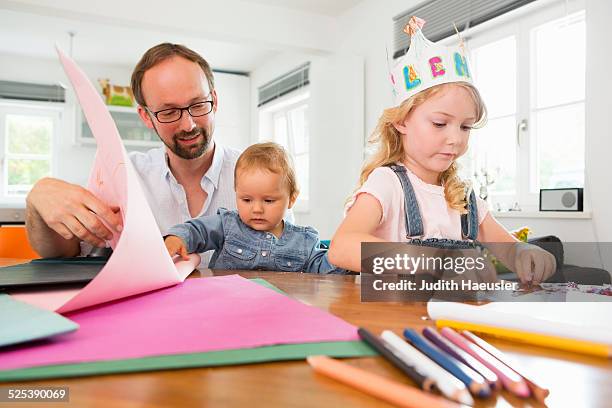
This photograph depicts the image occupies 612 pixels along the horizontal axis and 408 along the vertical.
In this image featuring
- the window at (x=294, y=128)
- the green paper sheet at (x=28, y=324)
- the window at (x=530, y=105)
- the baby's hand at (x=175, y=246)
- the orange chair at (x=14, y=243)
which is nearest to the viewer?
the green paper sheet at (x=28, y=324)

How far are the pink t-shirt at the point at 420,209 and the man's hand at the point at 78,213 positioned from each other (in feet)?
1.63

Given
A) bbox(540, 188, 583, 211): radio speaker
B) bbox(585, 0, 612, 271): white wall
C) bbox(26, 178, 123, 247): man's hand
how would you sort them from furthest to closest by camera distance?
bbox(540, 188, 583, 211): radio speaker < bbox(585, 0, 612, 271): white wall < bbox(26, 178, 123, 247): man's hand

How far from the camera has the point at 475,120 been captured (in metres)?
1.10

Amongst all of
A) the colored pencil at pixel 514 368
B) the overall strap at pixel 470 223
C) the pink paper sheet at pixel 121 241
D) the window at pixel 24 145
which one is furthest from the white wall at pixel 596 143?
the window at pixel 24 145

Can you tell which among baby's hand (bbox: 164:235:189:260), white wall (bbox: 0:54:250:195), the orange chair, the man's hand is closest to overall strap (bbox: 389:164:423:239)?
baby's hand (bbox: 164:235:189:260)

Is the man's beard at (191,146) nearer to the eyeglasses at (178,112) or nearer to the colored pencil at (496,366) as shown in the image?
the eyeglasses at (178,112)

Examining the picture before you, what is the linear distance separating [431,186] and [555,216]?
2202 mm

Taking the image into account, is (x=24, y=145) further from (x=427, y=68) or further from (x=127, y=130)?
(x=427, y=68)

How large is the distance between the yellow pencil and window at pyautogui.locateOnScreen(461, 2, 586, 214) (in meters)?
2.96

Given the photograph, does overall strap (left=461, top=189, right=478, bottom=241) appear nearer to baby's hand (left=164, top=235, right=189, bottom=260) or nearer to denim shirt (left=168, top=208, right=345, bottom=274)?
denim shirt (left=168, top=208, right=345, bottom=274)

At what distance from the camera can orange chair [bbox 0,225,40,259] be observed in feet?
5.12

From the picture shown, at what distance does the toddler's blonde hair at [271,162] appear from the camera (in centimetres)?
127

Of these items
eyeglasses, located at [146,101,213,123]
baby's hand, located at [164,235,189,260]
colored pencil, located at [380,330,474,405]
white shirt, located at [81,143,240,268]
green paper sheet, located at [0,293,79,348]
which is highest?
eyeglasses, located at [146,101,213,123]

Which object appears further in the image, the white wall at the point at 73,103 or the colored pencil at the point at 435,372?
the white wall at the point at 73,103
